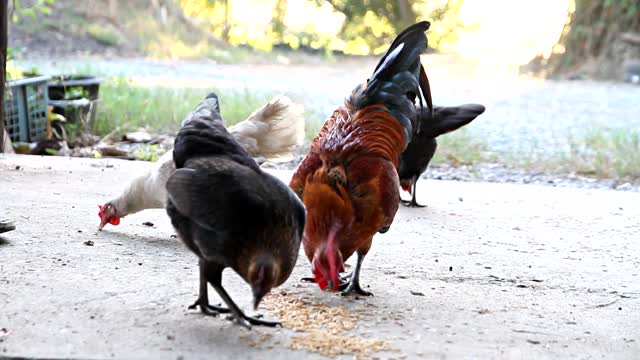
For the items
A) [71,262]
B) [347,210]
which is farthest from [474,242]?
[71,262]

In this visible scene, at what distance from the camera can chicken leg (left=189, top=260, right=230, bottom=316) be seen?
3225 mm

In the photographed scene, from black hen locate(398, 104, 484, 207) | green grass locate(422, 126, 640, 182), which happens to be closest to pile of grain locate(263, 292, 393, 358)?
black hen locate(398, 104, 484, 207)

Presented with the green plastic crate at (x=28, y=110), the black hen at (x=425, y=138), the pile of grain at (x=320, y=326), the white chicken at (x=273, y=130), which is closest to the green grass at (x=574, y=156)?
the black hen at (x=425, y=138)

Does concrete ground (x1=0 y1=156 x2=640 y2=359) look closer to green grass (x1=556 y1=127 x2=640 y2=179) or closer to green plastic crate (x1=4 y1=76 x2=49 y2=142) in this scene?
green grass (x1=556 y1=127 x2=640 y2=179)

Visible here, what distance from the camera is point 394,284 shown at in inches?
151

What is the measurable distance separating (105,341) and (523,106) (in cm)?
906

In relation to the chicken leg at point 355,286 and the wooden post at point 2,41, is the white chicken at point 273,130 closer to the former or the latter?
the chicken leg at point 355,286

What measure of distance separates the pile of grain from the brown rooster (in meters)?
0.12

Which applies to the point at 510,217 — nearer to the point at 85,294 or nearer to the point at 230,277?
the point at 230,277

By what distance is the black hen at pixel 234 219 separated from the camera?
293 cm

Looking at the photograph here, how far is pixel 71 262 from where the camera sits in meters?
3.86

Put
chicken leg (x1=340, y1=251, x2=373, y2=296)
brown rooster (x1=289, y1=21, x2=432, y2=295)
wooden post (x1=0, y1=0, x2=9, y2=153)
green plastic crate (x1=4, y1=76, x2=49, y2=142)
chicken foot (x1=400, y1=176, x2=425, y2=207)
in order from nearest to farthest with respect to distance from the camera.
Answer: brown rooster (x1=289, y1=21, x2=432, y2=295), chicken leg (x1=340, y1=251, x2=373, y2=296), chicken foot (x1=400, y1=176, x2=425, y2=207), wooden post (x1=0, y1=0, x2=9, y2=153), green plastic crate (x1=4, y1=76, x2=49, y2=142)

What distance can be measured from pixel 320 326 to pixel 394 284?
701 millimetres

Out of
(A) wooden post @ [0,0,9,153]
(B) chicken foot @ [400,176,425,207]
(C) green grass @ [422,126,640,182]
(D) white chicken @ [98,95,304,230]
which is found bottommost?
(C) green grass @ [422,126,640,182]
